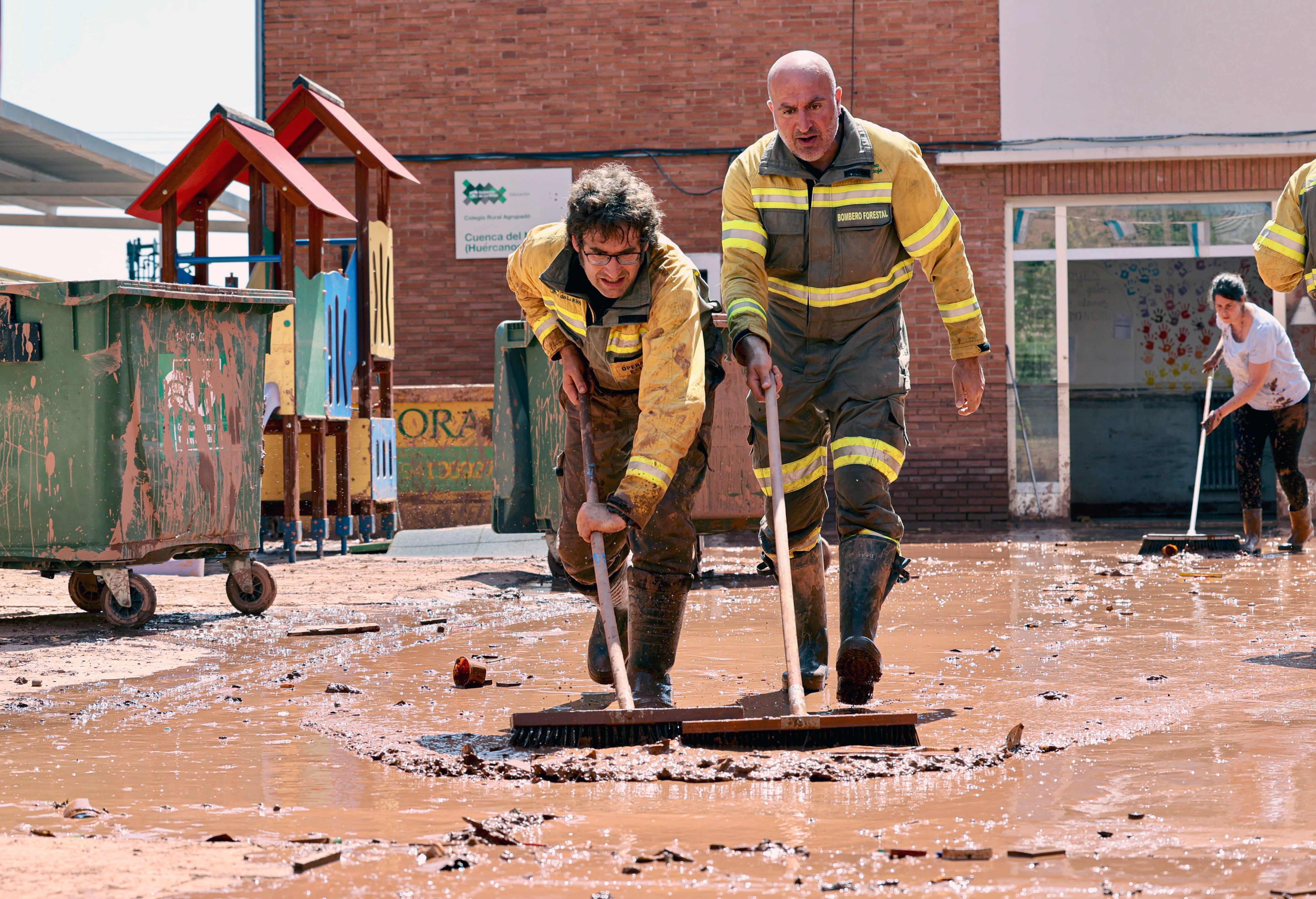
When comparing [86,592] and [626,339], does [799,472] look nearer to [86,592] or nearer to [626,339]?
[626,339]

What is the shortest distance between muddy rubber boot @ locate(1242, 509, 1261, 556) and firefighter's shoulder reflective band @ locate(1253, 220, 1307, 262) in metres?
4.12

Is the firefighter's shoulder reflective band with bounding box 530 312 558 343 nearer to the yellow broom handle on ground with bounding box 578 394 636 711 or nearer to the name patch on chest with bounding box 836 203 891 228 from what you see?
the yellow broom handle on ground with bounding box 578 394 636 711

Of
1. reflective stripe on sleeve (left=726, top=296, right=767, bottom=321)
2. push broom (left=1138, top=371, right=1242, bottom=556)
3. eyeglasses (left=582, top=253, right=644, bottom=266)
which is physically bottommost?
push broom (left=1138, top=371, right=1242, bottom=556)

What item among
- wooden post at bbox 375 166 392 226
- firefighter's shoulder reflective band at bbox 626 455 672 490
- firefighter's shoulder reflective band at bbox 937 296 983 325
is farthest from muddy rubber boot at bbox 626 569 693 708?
wooden post at bbox 375 166 392 226

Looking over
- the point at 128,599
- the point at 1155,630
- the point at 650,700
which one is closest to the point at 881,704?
the point at 650,700

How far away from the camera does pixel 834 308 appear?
404 cm

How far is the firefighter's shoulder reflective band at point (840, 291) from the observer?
4023mm

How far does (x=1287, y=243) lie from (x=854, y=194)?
216 cm

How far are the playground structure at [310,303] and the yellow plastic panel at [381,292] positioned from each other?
0.01 meters

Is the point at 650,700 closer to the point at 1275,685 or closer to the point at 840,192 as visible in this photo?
the point at 840,192

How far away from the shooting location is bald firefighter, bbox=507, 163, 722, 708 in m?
3.55

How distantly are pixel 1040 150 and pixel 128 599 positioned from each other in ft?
33.0

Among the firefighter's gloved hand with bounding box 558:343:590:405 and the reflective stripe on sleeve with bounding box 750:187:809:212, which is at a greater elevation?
the reflective stripe on sleeve with bounding box 750:187:809:212

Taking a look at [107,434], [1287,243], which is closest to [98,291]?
[107,434]
